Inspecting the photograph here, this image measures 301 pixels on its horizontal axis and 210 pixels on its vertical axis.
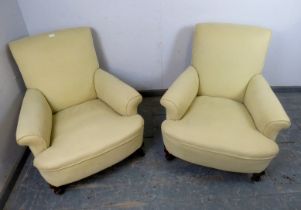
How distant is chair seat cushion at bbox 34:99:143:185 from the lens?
138 cm

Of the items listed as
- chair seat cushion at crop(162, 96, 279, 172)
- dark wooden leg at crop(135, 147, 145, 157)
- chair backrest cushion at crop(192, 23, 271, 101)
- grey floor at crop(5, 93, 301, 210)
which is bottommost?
grey floor at crop(5, 93, 301, 210)

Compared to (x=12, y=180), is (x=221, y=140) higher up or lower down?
higher up

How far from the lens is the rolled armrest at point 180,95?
4.92ft

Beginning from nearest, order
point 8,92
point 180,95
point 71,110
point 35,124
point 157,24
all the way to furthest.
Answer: point 35,124 < point 180,95 < point 8,92 < point 71,110 < point 157,24

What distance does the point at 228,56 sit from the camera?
1705 mm

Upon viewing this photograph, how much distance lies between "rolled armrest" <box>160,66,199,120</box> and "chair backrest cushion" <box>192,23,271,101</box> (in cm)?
11

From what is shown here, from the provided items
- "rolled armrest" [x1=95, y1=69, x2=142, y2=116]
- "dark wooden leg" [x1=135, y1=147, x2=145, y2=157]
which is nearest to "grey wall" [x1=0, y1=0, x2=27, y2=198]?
"rolled armrest" [x1=95, y1=69, x2=142, y2=116]

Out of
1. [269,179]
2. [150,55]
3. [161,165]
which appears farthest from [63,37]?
[269,179]

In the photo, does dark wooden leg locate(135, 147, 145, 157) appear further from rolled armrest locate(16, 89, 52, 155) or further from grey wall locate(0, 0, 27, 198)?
grey wall locate(0, 0, 27, 198)

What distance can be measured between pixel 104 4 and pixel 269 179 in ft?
5.61

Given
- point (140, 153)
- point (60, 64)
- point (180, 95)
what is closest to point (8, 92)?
point (60, 64)

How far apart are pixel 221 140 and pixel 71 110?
1.06m

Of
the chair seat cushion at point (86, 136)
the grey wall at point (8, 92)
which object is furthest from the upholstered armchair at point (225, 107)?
the grey wall at point (8, 92)

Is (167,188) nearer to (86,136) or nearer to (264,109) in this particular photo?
(86,136)
